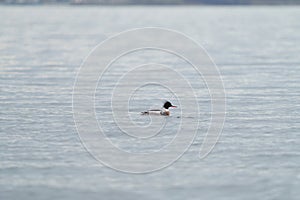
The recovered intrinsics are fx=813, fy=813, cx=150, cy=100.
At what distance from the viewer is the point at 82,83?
1210 inches

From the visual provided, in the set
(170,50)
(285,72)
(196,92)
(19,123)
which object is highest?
(170,50)

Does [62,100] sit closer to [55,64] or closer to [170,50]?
[55,64]

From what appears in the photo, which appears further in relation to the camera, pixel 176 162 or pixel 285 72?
pixel 285 72

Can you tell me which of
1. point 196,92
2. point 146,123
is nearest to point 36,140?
point 146,123

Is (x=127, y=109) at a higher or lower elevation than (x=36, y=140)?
higher

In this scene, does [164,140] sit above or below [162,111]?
Answer: below

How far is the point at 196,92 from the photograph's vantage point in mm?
28406

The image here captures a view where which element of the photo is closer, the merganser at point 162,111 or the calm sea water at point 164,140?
the calm sea water at point 164,140

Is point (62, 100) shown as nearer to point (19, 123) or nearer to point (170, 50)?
point (19, 123)

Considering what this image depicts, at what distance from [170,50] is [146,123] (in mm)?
24797

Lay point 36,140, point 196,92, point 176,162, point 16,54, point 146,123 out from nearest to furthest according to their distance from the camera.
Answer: point 176,162 → point 36,140 → point 146,123 → point 196,92 → point 16,54

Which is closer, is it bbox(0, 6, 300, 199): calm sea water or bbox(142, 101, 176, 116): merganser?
bbox(0, 6, 300, 199): calm sea water

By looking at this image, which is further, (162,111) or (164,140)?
(162,111)

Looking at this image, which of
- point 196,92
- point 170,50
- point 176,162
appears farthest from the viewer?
point 170,50
